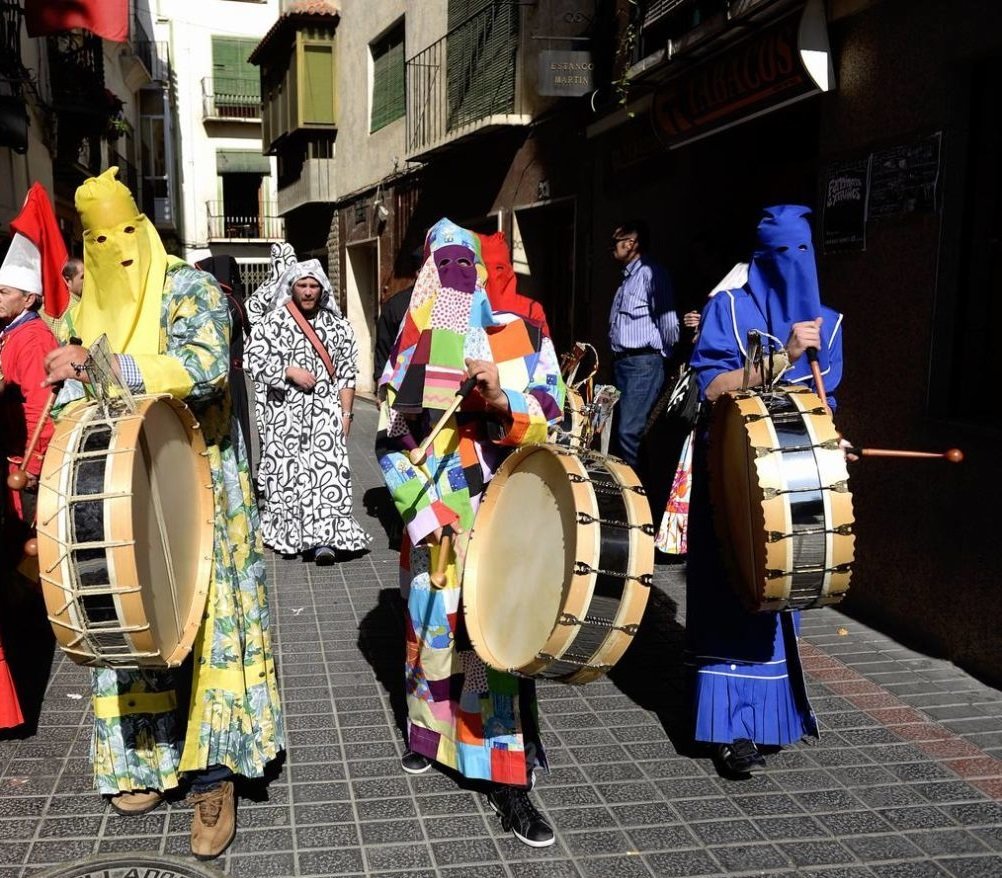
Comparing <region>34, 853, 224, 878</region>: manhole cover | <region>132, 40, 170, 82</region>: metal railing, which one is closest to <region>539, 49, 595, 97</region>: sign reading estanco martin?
<region>34, 853, 224, 878</region>: manhole cover

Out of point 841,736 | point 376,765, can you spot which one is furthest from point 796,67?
point 376,765

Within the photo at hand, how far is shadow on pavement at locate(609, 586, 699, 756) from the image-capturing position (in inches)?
151

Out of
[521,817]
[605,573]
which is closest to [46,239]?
[605,573]

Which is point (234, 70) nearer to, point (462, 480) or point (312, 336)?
point (312, 336)

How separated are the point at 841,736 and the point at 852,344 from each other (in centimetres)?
229

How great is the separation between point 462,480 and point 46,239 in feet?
6.39

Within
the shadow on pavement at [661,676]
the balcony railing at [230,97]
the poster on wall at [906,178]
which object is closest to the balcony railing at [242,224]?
the balcony railing at [230,97]

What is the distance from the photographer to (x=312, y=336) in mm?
6430

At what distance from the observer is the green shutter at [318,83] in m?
17.0

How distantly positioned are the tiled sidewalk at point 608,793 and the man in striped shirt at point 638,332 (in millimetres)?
2572

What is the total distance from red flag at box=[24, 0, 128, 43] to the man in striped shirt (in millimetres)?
8576

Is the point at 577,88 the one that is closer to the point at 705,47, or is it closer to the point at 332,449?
the point at 705,47

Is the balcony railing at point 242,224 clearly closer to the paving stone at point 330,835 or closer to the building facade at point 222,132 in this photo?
the building facade at point 222,132

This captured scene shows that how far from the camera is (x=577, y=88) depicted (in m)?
8.14
